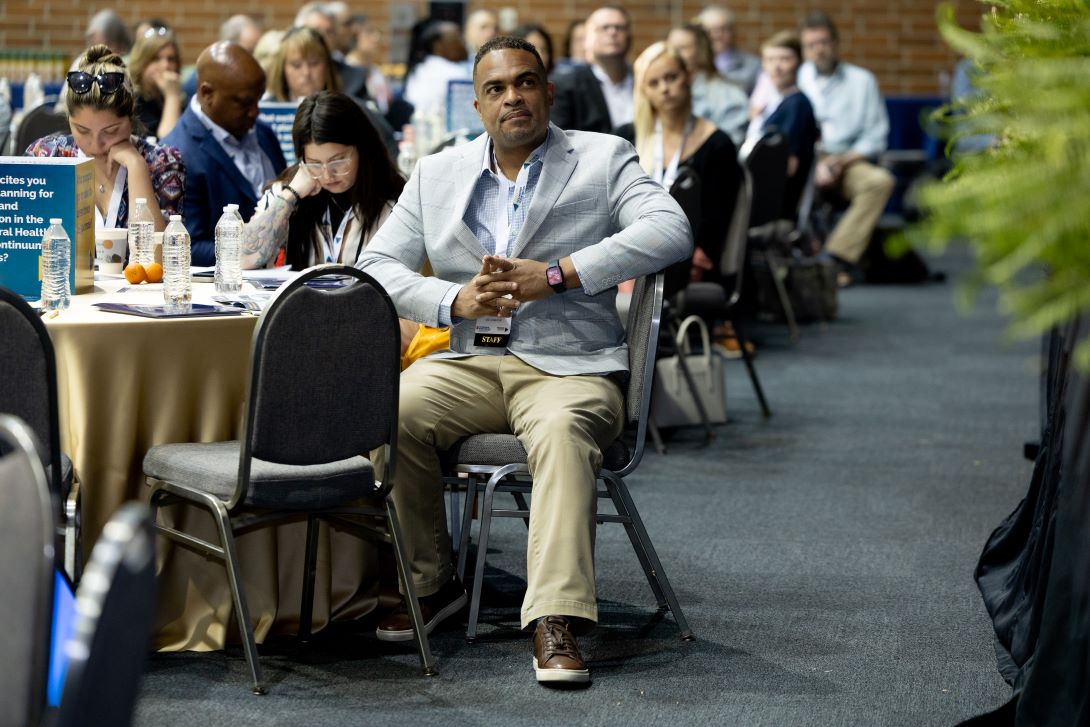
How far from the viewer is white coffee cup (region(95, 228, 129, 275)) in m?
3.55

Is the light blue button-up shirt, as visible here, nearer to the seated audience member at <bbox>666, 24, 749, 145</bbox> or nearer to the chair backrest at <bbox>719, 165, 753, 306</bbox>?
the seated audience member at <bbox>666, 24, 749, 145</bbox>

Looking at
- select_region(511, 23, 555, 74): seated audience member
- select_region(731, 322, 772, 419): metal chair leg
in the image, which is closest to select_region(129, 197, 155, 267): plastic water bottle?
select_region(731, 322, 772, 419): metal chair leg

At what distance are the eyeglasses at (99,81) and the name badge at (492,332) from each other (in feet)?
3.71

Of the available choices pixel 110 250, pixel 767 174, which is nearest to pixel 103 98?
pixel 110 250

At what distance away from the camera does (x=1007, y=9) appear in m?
2.36

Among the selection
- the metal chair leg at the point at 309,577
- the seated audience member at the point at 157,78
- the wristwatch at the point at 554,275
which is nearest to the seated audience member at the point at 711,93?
the seated audience member at the point at 157,78

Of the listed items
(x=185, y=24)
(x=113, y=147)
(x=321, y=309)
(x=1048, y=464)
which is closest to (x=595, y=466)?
(x=321, y=309)

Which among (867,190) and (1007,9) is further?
(867,190)

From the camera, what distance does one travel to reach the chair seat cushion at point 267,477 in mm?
2740

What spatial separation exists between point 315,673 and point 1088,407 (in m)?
1.59

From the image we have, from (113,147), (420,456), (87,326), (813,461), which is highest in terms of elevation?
(113,147)

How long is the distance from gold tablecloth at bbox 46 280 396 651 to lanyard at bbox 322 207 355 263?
52 cm

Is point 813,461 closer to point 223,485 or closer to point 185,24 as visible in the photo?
point 223,485

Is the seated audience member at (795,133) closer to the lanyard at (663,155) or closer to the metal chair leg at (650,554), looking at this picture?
the lanyard at (663,155)
